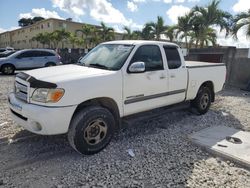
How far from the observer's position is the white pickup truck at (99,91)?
3.73m

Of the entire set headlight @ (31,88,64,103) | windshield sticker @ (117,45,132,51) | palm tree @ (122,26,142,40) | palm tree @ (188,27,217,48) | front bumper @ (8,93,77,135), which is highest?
palm tree @ (122,26,142,40)

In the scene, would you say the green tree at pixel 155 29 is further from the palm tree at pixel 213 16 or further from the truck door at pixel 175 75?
the truck door at pixel 175 75

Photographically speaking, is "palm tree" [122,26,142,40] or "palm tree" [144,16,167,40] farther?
"palm tree" [122,26,142,40]

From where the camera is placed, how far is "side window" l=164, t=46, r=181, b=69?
544 centimetres

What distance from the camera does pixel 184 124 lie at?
590 cm

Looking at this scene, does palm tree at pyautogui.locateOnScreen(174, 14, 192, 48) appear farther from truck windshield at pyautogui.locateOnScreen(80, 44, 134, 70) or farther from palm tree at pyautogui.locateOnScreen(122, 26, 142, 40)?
truck windshield at pyautogui.locateOnScreen(80, 44, 134, 70)

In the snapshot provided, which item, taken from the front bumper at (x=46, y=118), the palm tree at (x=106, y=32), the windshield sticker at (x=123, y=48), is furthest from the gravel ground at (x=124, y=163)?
the palm tree at (x=106, y=32)

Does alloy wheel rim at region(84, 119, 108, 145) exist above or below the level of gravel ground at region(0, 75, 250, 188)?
above

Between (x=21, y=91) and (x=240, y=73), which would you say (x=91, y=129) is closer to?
(x=21, y=91)

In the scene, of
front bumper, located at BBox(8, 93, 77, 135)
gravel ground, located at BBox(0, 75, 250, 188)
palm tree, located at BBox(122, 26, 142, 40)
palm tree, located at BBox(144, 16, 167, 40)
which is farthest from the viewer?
palm tree, located at BBox(122, 26, 142, 40)

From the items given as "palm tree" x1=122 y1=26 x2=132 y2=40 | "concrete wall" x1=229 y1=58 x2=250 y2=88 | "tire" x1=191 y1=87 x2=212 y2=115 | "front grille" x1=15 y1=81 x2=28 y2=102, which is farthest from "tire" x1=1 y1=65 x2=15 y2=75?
"palm tree" x1=122 y1=26 x2=132 y2=40

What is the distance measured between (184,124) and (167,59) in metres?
1.65

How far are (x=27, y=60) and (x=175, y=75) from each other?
13661 millimetres

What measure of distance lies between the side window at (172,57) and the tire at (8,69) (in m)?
13.5
